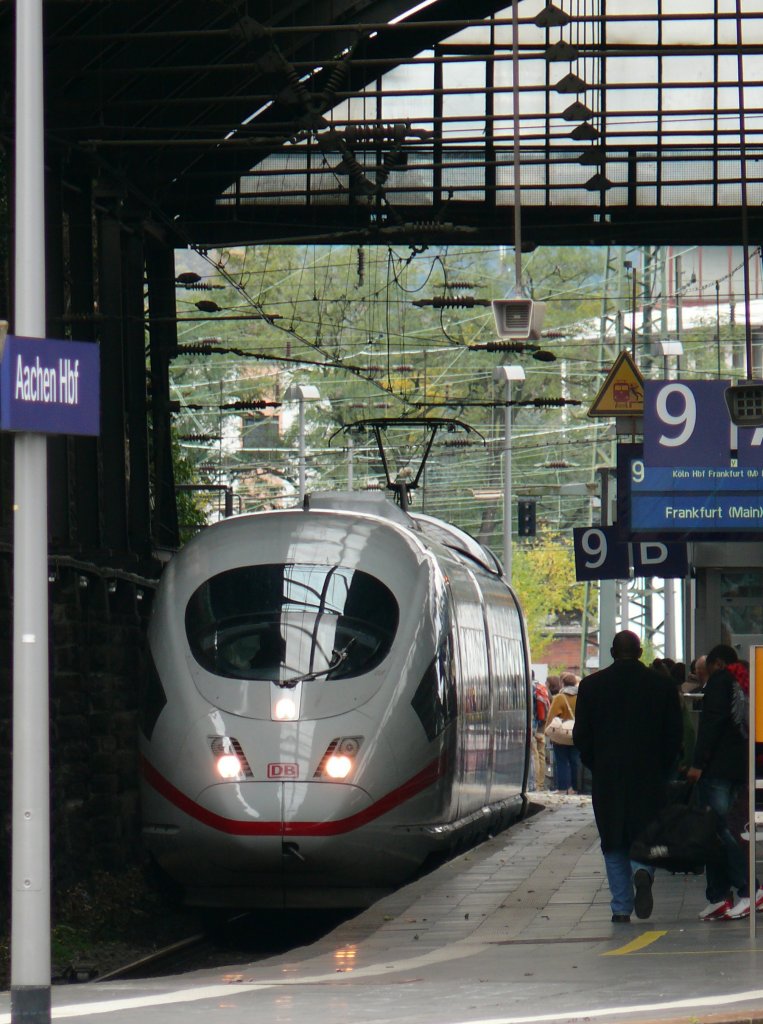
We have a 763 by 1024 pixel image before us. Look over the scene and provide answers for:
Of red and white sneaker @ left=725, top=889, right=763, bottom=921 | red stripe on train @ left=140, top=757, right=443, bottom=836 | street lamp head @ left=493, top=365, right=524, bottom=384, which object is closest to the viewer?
red and white sneaker @ left=725, top=889, right=763, bottom=921

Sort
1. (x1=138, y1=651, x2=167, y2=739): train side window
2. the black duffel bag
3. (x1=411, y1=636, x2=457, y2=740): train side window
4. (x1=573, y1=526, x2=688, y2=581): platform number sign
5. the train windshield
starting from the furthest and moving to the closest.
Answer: (x1=573, y1=526, x2=688, y2=581): platform number sign → (x1=411, y1=636, x2=457, y2=740): train side window → (x1=138, y1=651, x2=167, y2=739): train side window → the train windshield → the black duffel bag

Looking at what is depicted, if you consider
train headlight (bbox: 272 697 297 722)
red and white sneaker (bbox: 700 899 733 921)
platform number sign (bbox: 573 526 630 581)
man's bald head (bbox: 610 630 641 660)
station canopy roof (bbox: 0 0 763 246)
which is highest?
station canopy roof (bbox: 0 0 763 246)

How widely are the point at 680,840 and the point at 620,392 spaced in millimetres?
9815

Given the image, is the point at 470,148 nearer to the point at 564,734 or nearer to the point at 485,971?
the point at 564,734

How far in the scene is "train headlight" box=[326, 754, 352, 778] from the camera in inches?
502

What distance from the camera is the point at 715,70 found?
20.6 metres

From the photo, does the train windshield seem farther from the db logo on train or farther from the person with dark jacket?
the person with dark jacket

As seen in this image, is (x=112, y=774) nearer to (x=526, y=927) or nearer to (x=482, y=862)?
(x=482, y=862)

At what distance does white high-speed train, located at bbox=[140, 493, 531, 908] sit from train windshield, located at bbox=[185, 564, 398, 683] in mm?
10

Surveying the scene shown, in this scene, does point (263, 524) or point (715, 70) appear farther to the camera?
point (715, 70)

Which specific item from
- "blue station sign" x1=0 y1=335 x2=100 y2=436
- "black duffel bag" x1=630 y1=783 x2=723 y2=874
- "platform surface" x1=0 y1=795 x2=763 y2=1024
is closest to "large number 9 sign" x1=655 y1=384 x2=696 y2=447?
"platform surface" x1=0 y1=795 x2=763 y2=1024

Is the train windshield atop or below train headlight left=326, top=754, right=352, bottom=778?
atop

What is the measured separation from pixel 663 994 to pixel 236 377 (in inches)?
2232

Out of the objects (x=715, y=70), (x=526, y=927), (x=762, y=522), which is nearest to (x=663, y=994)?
(x=526, y=927)
